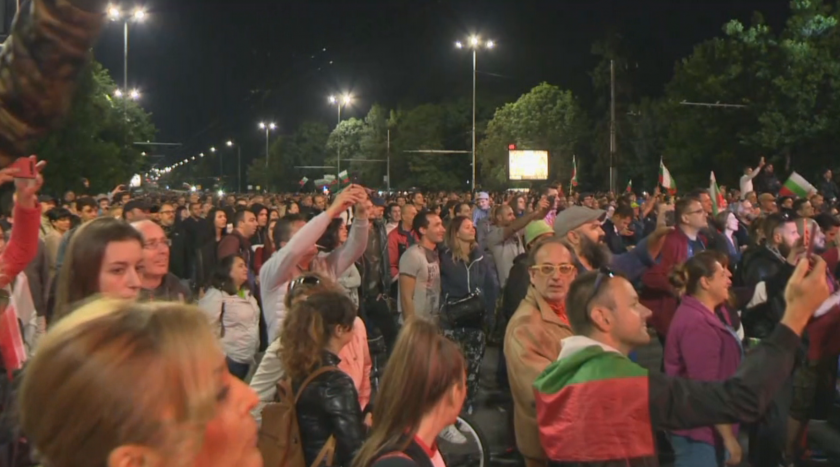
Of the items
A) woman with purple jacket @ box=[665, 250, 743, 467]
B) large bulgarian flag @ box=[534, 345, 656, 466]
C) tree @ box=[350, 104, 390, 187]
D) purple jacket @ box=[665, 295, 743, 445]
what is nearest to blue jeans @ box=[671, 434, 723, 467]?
woman with purple jacket @ box=[665, 250, 743, 467]

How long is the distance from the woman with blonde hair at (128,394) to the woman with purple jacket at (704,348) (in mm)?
4120

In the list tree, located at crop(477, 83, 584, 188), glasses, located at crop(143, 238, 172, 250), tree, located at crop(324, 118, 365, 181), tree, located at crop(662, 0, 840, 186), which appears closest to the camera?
glasses, located at crop(143, 238, 172, 250)

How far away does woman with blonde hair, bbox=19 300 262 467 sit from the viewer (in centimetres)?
162

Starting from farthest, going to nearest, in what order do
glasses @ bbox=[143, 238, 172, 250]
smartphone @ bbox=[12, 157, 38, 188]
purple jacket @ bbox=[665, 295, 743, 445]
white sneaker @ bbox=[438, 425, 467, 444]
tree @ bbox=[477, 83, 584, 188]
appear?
tree @ bbox=[477, 83, 584, 188]
white sneaker @ bbox=[438, 425, 467, 444]
purple jacket @ bbox=[665, 295, 743, 445]
glasses @ bbox=[143, 238, 172, 250]
smartphone @ bbox=[12, 157, 38, 188]

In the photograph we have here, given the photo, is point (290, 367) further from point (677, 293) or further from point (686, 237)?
point (686, 237)

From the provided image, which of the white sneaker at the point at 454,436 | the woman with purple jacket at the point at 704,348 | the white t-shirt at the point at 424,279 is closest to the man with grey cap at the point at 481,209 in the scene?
the white t-shirt at the point at 424,279

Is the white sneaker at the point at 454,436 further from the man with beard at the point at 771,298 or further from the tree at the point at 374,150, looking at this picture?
the tree at the point at 374,150

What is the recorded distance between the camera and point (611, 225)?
16.9 metres

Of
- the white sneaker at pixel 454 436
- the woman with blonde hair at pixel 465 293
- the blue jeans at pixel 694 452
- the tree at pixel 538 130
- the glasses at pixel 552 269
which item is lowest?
the white sneaker at pixel 454 436

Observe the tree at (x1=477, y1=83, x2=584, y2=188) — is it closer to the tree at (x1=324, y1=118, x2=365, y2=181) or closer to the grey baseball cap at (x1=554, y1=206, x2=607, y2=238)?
the tree at (x1=324, y1=118, x2=365, y2=181)

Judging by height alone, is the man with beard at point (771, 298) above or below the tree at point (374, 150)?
below

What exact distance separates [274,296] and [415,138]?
75491mm

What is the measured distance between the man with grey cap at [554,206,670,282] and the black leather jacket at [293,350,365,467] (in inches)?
111

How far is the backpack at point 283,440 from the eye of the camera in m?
4.34
